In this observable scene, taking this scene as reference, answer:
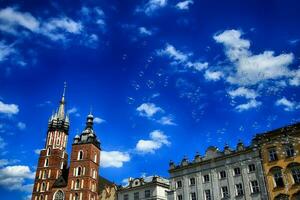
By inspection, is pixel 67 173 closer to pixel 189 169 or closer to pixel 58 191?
pixel 58 191

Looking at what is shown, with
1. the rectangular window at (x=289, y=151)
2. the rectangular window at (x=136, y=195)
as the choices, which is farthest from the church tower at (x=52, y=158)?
the rectangular window at (x=289, y=151)

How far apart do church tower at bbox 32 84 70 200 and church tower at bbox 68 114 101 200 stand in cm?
792

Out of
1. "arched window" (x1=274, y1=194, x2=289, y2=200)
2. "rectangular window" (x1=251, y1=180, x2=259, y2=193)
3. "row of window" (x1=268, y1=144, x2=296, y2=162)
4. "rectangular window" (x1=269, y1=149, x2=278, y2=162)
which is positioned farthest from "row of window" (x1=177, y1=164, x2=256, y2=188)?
"arched window" (x1=274, y1=194, x2=289, y2=200)

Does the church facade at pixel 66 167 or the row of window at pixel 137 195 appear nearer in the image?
the row of window at pixel 137 195

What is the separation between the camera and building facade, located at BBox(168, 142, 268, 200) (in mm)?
52938

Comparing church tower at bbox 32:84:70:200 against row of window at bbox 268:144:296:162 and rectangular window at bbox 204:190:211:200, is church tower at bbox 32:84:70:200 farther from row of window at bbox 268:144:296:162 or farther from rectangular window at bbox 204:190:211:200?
row of window at bbox 268:144:296:162

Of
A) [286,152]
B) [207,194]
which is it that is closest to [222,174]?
[207,194]

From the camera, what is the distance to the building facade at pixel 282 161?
48853 millimetres

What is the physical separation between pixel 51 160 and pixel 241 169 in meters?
63.5

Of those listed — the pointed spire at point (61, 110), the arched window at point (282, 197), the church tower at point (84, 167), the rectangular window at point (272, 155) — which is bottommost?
the arched window at point (282, 197)

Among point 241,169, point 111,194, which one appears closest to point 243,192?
point 241,169

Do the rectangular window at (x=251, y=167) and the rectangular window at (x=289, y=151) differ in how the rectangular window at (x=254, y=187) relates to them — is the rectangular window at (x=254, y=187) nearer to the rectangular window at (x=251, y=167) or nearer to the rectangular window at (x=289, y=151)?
the rectangular window at (x=251, y=167)

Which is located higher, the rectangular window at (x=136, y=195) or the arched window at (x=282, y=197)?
the rectangular window at (x=136, y=195)

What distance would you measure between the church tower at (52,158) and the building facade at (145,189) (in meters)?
30.3
